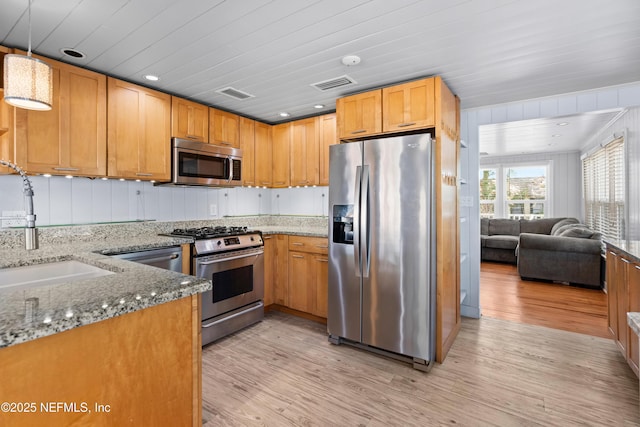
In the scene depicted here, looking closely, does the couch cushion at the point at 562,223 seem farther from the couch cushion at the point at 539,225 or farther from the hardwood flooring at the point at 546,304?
the hardwood flooring at the point at 546,304

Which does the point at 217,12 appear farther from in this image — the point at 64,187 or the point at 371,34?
the point at 64,187

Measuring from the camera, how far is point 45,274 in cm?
188

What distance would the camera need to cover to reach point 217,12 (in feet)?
6.01

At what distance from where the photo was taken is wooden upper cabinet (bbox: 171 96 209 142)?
3.12m

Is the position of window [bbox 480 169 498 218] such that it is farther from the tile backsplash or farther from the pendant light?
the pendant light

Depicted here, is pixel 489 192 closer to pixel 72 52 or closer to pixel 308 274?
pixel 308 274

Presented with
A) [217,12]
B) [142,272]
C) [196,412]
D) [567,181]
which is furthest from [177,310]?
[567,181]

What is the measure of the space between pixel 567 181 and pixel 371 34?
707 centimetres

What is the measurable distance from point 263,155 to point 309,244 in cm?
139

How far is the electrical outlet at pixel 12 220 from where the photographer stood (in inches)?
93.5

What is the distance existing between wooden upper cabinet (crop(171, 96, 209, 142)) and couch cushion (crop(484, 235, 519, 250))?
222 inches

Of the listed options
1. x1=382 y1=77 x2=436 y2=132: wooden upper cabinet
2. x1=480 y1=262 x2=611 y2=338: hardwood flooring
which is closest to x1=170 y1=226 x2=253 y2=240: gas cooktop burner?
x1=382 y1=77 x2=436 y2=132: wooden upper cabinet

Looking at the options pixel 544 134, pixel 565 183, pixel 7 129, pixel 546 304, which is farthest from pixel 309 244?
pixel 565 183

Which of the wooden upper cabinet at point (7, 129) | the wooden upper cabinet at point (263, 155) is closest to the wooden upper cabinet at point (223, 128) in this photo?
the wooden upper cabinet at point (263, 155)
